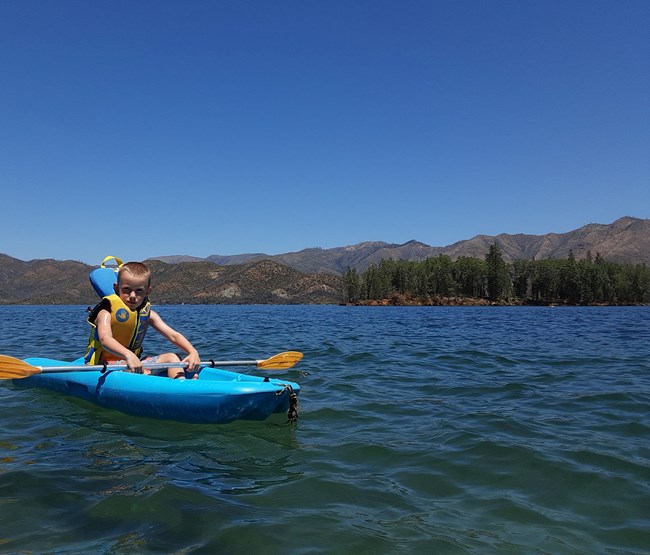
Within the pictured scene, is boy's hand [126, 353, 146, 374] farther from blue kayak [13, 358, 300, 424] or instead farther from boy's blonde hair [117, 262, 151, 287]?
boy's blonde hair [117, 262, 151, 287]

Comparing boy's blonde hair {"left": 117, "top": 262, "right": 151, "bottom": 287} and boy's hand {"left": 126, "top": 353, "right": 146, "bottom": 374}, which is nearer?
boy's hand {"left": 126, "top": 353, "right": 146, "bottom": 374}

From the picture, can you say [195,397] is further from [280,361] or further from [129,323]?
[280,361]

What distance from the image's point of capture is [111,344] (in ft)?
23.0

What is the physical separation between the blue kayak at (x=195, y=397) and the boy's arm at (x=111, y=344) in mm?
167

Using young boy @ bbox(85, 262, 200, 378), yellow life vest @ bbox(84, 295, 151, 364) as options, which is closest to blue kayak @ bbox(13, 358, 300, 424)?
young boy @ bbox(85, 262, 200, 378)

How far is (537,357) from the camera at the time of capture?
13.4m

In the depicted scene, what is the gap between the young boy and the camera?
712 centimetres

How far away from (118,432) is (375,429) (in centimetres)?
340

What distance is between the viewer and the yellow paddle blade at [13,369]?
708cm

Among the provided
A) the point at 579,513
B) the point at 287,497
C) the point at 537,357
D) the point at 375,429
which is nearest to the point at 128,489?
the point at 287,497

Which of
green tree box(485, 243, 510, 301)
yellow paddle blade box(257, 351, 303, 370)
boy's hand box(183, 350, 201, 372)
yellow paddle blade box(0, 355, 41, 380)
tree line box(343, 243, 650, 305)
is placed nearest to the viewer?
yellow paddle blade box(0, 355, 41, 380)

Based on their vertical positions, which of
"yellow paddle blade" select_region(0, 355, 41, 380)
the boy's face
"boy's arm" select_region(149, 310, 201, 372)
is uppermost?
the boy's face

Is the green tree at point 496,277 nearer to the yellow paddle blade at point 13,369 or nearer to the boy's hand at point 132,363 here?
the boy's hand at point 132,363

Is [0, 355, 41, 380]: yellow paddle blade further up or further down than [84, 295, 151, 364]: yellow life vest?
further down
